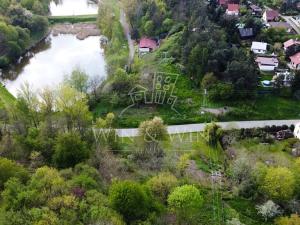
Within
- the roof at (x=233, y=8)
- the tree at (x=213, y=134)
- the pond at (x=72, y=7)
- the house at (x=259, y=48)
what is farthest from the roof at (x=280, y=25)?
the pond at (x=72, y=7)

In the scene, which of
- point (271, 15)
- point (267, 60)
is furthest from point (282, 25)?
point (267, 60)

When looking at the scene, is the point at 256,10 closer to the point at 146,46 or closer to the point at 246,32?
the point at 246,32

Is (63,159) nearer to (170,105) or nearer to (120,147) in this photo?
(120,147)

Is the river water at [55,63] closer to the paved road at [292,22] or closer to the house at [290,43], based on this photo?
the house at [290,43]

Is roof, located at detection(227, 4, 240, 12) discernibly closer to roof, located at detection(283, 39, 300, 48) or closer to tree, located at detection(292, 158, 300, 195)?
roof, located at detection(283, 39, 300, 48)

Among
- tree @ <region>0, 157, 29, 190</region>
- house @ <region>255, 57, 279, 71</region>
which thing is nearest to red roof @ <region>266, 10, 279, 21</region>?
house @ <region>255, 57, 279, 71</region>

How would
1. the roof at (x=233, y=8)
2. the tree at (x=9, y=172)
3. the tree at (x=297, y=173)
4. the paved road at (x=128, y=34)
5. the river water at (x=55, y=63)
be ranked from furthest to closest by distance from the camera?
1. the roof at (x=233, y=8)
2. the paved road at (x=128, y=34)
3. the river water at (x=55, y=63)
4. the tree at (x=297, y=173)
5. the tree at (x=9, y=172)
